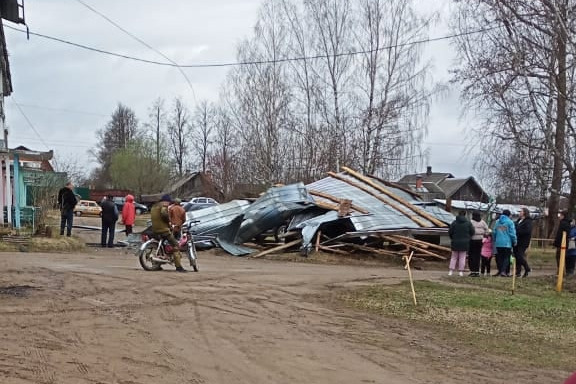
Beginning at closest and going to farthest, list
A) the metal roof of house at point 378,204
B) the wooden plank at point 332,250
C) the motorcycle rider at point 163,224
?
the motorcycle rider at point 163,224 < the wooden plank at point 332,250 < the metal roof of house at point 378,204

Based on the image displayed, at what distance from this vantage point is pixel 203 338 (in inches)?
324

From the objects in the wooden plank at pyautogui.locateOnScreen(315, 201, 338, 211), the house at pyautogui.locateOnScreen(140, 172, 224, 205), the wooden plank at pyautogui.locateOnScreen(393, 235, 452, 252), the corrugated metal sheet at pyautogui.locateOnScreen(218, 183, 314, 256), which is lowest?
the wooden plank at pyautogui.locateOnScreen(393, 235, 452, 252)

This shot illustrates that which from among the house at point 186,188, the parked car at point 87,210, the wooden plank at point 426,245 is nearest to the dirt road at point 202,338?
the wooden plank at point 426,245

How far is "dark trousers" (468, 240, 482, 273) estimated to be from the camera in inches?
706

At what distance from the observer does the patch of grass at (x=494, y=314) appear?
29.6 feet

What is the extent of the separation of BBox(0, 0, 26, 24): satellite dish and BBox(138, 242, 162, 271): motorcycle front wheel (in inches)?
218

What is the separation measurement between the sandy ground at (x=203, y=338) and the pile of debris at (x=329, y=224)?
8639mm

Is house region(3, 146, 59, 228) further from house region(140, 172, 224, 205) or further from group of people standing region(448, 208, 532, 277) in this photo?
house region(140, 172, 224, 205)

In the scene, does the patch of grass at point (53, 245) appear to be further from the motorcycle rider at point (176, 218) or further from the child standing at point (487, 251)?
the child standing at point (487, 251)

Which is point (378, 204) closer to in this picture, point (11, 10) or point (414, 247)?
point (414, 247)

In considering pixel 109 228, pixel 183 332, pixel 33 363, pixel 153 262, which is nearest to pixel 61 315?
pixel 183 332

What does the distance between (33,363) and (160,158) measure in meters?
79.5

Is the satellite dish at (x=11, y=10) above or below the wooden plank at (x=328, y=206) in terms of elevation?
above

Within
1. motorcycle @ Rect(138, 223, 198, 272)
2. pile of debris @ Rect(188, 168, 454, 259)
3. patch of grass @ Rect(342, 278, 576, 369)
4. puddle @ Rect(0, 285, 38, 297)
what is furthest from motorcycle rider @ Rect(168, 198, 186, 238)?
pile of debris @ Rect(188, 168, 454, 259)
